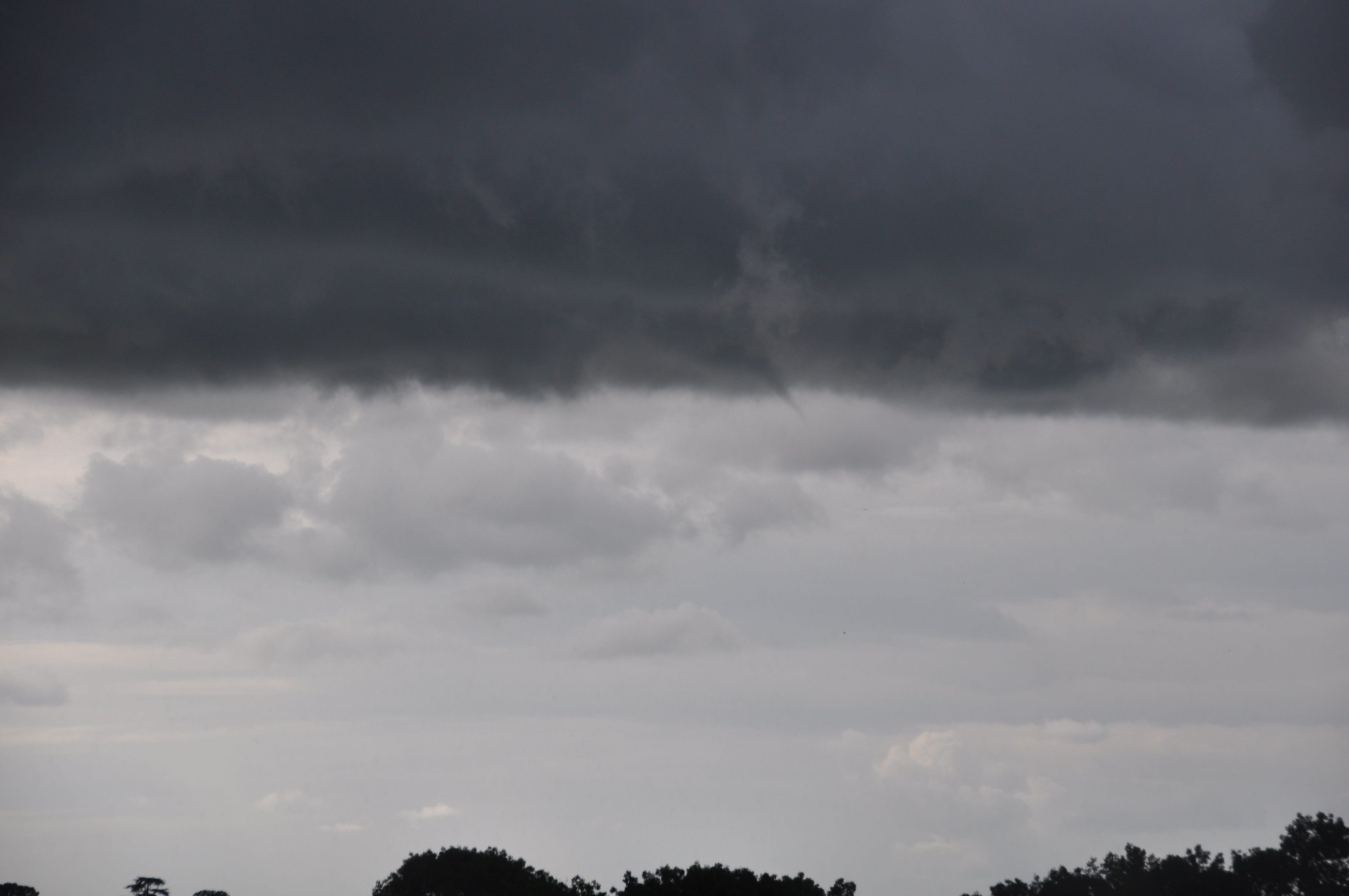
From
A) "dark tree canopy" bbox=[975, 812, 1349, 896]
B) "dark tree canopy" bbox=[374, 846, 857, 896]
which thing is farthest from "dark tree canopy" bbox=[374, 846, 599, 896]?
"dark tree canopy" bbox=[975, 812, 1349, 896]

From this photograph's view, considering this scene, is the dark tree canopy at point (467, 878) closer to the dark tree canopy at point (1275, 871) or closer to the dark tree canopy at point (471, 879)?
the dark tree canopy at point (471, 879)

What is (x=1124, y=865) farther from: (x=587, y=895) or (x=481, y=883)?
(x=481, y=883)

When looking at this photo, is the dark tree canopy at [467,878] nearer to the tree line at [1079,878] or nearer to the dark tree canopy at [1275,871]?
the tree line at [1079,878]

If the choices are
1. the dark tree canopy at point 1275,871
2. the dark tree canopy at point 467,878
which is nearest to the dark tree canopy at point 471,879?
the dark tree canopy at point 467,878

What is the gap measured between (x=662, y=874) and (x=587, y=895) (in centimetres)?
2267

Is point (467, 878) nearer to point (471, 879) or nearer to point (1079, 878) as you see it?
point (471, 879)

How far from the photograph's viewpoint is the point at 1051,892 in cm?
18688

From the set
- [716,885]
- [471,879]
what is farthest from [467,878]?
[716,885]

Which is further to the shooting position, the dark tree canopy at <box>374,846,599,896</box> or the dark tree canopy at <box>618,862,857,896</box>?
A: the dark tree canopy at <box>374,846,599,896</box>

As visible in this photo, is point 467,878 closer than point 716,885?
No

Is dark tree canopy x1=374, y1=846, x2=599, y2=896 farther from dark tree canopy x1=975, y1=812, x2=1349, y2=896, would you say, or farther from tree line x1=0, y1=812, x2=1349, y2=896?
dark tree canopy x1=975, y1=812, x2=1349, y2=896

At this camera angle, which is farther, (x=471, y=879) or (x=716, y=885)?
(x=471, y=879)

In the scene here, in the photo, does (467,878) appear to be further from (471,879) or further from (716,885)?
(716,885)

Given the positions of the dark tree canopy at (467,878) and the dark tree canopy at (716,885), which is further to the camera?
the dark tree canopy at (467,878)
